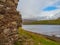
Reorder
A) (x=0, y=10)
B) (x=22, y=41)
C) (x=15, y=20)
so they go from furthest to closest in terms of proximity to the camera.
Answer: (x=22, y=41)
(x=15, y=20)
(x=0, y=10)

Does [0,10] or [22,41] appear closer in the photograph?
[0,10]

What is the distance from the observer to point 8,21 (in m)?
14.6

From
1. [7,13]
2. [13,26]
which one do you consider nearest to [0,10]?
[7,13]

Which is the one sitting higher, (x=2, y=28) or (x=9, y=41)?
(x=2, y=28)

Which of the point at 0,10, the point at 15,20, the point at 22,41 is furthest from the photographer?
the point at 22,41

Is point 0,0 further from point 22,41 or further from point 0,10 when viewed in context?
point 22,41

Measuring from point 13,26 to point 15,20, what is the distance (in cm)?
45

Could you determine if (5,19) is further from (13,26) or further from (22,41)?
(22,41)

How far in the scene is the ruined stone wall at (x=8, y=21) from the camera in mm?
14289

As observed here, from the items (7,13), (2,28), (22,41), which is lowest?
(22,41)

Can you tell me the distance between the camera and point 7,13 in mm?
14539

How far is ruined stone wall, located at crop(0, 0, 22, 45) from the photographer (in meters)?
14.3

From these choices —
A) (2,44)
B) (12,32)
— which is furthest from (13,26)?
(2,44)

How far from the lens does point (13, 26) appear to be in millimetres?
15016
